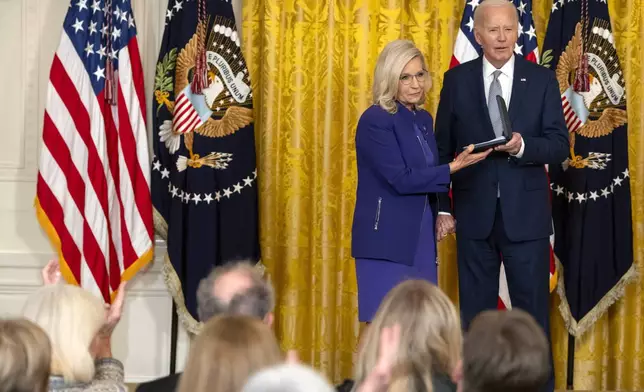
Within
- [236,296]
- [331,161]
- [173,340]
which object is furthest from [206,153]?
[236,296]

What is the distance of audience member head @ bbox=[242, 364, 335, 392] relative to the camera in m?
1.91

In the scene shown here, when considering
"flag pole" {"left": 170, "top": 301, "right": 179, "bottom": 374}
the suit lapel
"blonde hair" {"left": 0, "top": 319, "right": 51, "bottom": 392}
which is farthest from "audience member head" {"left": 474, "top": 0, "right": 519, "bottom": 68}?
"blonde hair" {"left": 0, "top": 319, "right": 51, "bottom": 392}

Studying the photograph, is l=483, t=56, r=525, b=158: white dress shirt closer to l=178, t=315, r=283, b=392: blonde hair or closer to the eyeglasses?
the eyeglasses

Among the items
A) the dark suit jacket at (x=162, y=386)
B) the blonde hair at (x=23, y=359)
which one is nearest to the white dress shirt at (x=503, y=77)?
the dark suit jacket at (x=162, y=386)

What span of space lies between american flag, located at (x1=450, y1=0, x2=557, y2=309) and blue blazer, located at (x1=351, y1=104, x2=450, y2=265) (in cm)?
105

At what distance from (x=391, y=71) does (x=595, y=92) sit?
5.15ft

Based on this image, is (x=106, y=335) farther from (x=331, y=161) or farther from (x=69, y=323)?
(x=331, y=161)

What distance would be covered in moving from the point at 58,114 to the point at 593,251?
2.97 m

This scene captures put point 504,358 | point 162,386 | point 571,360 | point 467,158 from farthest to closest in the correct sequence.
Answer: point 571,360
point 467,158
point 162,386
point 504,358

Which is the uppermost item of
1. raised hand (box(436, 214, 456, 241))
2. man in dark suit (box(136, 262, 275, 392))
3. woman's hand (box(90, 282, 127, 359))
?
raised hand (box(436, 214, 456, 241))

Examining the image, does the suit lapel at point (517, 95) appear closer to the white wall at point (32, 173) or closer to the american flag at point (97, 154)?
the white wall at point (32, 173)

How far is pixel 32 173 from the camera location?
6094 mm

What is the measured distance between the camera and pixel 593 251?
573 cm

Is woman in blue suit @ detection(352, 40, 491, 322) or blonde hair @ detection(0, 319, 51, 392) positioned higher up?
woman in blue suit @ detection(352, 40, 491, 322)
